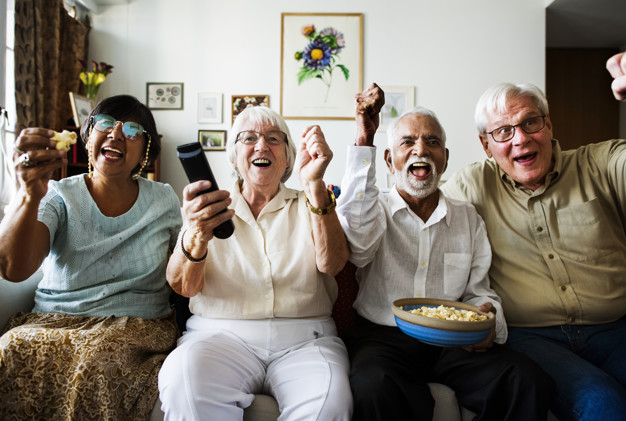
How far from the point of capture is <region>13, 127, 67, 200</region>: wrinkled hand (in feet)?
3.59

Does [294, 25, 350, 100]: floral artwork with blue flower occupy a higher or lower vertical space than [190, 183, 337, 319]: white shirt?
higher

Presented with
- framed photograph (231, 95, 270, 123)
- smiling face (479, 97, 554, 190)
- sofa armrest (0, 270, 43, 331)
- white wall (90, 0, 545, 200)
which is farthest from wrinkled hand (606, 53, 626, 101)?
framed photograph (231, 95, 270, 123)

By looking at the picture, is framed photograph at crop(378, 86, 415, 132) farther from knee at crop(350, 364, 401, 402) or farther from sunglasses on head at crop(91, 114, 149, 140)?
knee at crop(350, 364, 401, 402)

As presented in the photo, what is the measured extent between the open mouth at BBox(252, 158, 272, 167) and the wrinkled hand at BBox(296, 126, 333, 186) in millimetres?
190

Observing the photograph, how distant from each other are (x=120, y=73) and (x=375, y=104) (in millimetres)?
4121

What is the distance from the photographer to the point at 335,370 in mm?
1154

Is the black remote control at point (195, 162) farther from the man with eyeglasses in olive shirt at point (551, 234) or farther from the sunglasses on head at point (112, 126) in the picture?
the man with eyeglasses in olive shirt at point (551, 234)

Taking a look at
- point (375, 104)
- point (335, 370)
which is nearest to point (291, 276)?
point (335, 370)

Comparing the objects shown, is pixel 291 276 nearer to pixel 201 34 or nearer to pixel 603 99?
pixel 201 34


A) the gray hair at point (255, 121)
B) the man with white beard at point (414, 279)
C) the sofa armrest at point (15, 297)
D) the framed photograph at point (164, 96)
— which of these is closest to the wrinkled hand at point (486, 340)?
the man with white beard at point (414, 279)

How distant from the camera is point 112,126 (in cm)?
145

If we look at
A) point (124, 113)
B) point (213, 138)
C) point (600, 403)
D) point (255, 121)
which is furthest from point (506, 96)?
point (213, 138)

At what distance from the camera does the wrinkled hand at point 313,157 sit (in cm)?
120

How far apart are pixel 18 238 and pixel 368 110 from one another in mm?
1128
